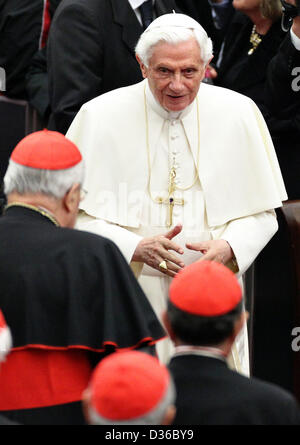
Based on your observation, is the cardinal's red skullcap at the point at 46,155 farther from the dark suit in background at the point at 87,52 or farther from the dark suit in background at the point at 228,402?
the dark suit in background at the point at 87,52

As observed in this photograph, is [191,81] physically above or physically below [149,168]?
above

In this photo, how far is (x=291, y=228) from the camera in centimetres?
577

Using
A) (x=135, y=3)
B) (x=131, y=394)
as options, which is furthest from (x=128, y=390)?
(x=135, y=3)

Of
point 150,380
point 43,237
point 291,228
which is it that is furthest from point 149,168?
point 150,380

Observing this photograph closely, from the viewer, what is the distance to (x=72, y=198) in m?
4.19

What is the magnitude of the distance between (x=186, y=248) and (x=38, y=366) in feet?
4.14

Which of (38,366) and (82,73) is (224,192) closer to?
(82,73)

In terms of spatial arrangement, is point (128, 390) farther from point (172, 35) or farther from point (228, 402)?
point (172, 35)

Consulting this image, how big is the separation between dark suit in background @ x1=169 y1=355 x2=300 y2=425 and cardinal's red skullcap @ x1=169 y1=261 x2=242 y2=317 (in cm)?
20

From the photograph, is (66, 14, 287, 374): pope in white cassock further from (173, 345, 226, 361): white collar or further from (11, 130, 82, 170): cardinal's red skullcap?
(173, 345, 226, 361): white collar

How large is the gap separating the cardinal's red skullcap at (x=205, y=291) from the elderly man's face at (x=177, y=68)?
1.52 meters

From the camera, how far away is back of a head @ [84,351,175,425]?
2.95 meters

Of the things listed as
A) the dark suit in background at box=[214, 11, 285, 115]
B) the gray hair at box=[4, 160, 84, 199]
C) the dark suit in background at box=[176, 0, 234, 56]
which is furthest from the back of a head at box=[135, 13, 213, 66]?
the dark suit in background at box=[176, 0, 234, 56]

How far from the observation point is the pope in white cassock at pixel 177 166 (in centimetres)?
507
